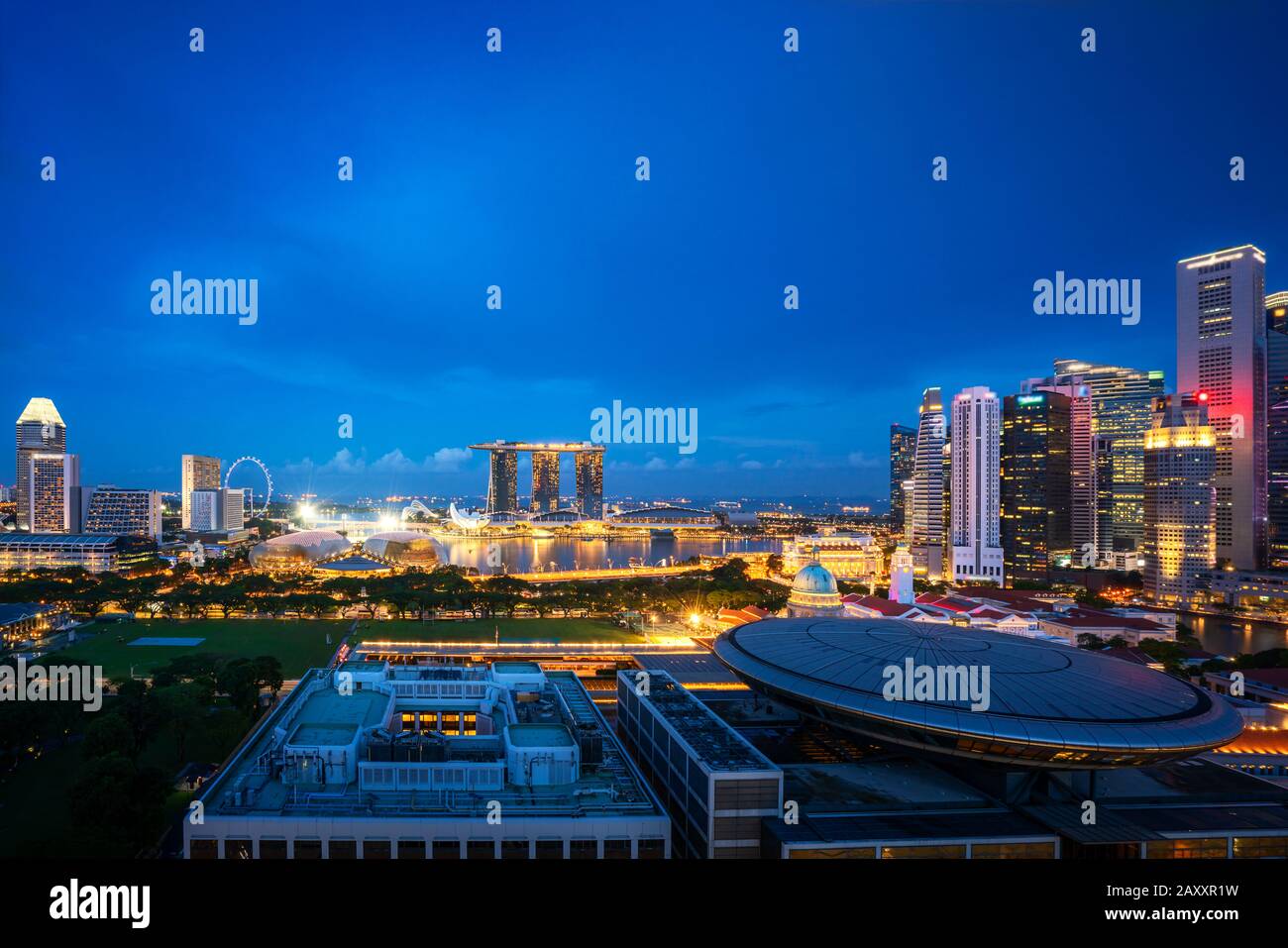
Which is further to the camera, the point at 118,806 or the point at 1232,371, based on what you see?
the point at 1232,371

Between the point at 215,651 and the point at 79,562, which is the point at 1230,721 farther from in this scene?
the point at 79,562

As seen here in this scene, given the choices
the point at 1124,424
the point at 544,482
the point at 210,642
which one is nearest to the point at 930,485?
the point at 1124,424

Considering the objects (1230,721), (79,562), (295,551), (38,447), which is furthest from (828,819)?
(38,447)

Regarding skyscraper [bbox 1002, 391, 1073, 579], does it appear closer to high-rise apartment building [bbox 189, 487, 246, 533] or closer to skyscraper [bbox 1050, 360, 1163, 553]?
skyscraper [bbox 1050, 360, 1163, 553]

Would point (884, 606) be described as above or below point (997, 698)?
below

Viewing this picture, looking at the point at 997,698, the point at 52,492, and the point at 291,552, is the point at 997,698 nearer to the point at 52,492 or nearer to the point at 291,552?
the point at 291,552

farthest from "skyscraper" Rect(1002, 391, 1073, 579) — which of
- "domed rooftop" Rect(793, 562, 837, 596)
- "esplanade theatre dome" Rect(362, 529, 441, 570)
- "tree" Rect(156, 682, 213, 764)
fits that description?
"tree" Rect(156, 682, 213, 764)
